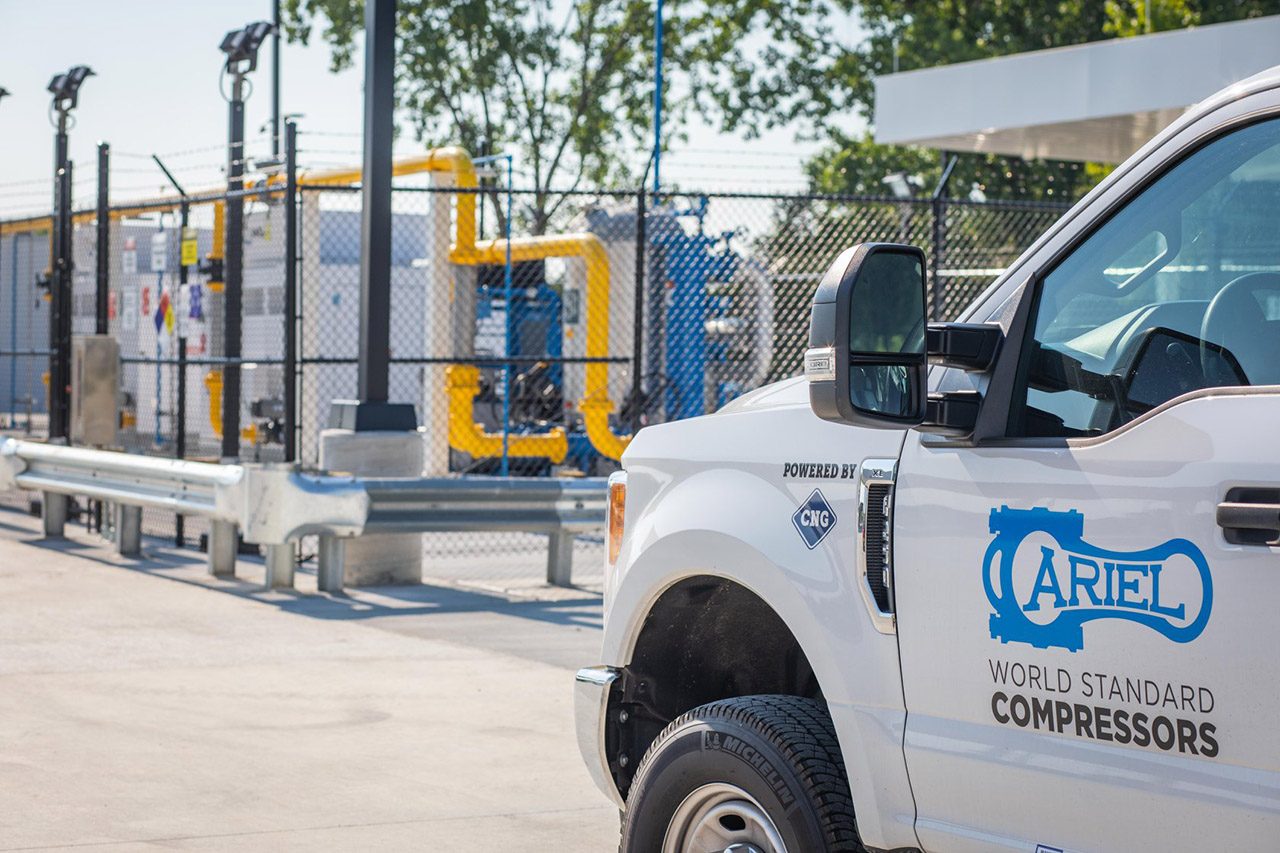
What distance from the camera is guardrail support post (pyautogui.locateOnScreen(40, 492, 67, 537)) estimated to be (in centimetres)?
1503

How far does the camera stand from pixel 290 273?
12078mm

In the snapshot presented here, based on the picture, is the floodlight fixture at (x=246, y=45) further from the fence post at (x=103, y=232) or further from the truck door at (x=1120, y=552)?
the truck door at (x=1120, y=552)

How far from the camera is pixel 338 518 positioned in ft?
37.8

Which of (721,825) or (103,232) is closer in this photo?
(721,825)

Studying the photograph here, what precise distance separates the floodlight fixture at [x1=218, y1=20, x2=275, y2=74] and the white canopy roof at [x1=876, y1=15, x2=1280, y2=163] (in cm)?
659

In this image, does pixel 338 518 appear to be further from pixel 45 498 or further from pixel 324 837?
pixel 324 837

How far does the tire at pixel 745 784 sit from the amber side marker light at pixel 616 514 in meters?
0.64

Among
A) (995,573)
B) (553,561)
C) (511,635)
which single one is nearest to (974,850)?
(995,573)

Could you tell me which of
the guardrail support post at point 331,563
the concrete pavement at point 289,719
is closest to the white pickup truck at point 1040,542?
the concrete pavement at point 289,719

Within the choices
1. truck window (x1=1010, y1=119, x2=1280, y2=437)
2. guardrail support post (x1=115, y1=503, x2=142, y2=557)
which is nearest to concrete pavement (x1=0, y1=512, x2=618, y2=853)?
guardrail support post (x1=115, y1=503, x2=142, y2=557)

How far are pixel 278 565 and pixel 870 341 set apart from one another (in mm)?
9125

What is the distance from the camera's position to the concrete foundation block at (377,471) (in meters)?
12.1

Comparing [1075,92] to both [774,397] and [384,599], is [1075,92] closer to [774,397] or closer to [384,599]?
[384,599]

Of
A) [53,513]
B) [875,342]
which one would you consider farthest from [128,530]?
[875,342]
